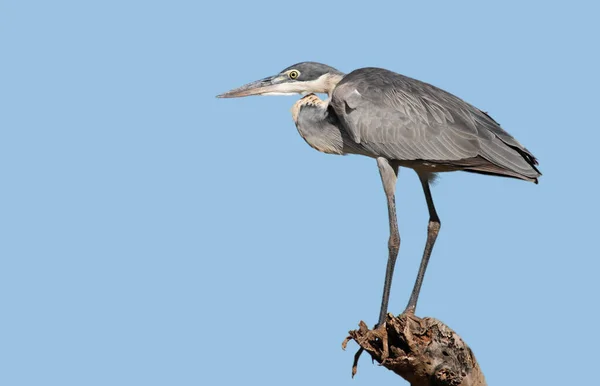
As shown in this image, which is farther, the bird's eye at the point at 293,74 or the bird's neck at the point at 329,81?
the bird's eye at the point at 293,74

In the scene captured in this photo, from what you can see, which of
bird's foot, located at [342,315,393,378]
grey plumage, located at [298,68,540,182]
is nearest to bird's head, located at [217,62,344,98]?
grey plumage, located at [298,68,540,182]

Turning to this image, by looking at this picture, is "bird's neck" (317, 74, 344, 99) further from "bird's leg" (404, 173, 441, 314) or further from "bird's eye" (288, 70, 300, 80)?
"bird's leg" (404, 173, 441, 314)

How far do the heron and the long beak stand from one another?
1.95 ft

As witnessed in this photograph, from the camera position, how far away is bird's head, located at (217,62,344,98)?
11.3 m

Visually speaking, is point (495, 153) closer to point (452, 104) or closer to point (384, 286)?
point (452, 104)

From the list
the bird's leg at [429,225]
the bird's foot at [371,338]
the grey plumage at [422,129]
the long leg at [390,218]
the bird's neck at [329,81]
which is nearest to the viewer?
the bird's foot at [371,338]

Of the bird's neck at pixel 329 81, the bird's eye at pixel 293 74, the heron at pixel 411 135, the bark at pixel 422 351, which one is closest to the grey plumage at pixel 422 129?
the heron at pixel 411 135

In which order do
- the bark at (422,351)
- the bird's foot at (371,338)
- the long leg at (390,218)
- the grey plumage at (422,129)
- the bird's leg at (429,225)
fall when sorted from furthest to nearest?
the bird's leg at (429,225)
the long leg at (390,218)
the grey plumage at (422,129)
the bird's foot at (371,338)
the bark at (422,351)

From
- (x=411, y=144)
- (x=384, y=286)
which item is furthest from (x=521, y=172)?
(x=384, y=286)

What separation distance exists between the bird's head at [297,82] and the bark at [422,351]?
3.16 meters

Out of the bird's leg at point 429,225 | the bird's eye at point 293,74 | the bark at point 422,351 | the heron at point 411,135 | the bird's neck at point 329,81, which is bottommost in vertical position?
the bark at point 422,351

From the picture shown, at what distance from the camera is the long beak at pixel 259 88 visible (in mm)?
11461

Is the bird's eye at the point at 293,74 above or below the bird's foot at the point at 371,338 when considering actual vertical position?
above

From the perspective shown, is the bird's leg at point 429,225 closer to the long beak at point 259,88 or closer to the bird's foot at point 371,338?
the bird's foot at point 371,338
